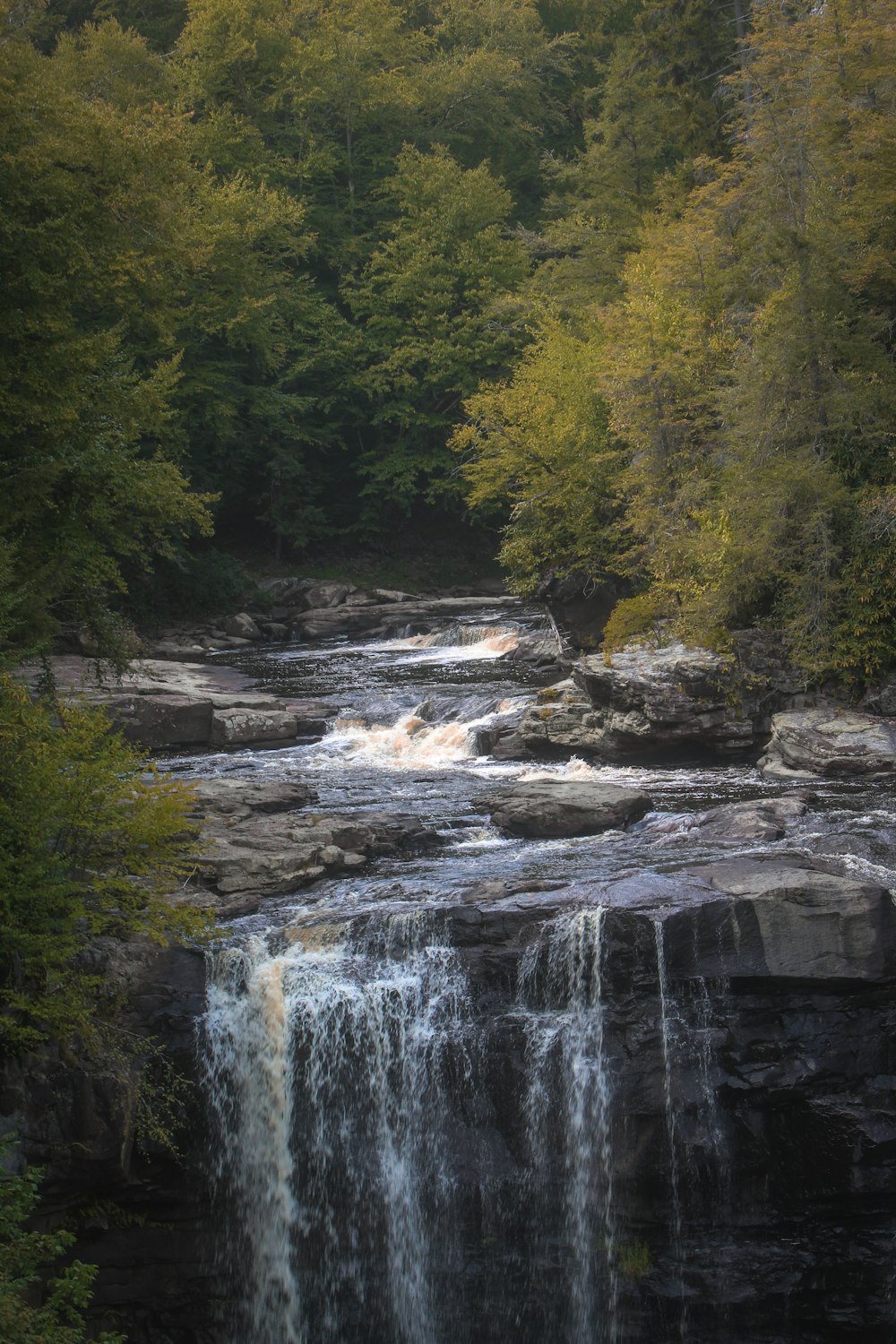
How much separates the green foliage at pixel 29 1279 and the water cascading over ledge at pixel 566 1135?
2.13 meters

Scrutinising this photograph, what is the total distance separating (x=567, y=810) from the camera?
13.5 metres

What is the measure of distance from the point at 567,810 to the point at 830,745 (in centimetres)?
430

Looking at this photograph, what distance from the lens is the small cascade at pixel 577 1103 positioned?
9.18 m

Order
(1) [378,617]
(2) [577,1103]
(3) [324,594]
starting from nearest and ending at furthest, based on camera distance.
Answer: (2) [577,1103] < (1) [378,617] < (3) [324,594]

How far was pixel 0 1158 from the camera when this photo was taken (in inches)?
322

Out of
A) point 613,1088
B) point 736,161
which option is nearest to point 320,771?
point 613,1088

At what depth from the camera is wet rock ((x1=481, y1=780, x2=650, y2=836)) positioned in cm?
1334

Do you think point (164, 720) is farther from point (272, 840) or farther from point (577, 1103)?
point (577, 1103)

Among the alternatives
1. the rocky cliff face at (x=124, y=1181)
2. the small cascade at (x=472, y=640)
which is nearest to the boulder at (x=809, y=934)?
the rocky cliff face at (x=124, y=1181)

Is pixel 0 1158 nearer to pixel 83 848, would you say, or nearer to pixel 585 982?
pixel 83 848

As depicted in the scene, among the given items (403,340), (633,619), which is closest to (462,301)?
(403,340)

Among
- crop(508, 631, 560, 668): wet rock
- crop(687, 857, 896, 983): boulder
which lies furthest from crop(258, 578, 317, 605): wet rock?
crop(687, 857, 896, 983): boulder

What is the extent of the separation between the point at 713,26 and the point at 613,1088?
30.8 meters

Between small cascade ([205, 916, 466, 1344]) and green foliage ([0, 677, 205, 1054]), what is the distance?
1.03 m
